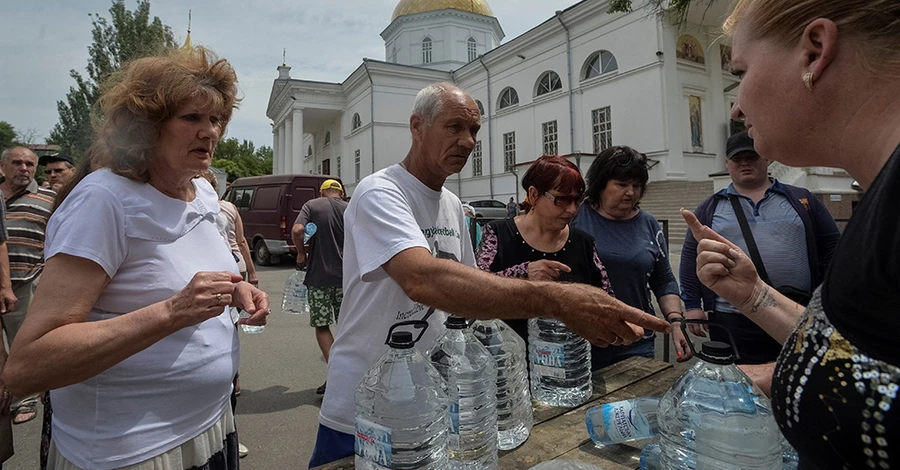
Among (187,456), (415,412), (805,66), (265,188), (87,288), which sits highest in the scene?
(265,188)

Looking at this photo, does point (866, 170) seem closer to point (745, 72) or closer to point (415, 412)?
point (745, 72)

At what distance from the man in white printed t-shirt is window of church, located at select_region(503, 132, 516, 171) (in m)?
25.2

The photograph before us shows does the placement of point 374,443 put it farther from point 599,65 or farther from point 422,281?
point 599,65

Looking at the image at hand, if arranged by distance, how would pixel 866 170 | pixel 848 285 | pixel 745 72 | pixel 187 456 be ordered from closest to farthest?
pixel 848 285, pixel 866 170, pixel 745 72, pixel 187 456

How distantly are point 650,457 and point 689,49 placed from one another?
73.9ft

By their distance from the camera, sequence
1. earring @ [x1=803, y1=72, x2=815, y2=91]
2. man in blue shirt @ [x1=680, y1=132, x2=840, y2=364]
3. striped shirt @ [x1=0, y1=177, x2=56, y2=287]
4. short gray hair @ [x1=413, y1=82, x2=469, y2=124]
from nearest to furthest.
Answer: earring @ [x1=803, y1=72, x2=815, y2=91], short gray hair @ [x1=413, y1=82, x2=469, y2=124], man in blue shirt @ [x1=680, y1=132, x2=840, y2=364], striped shirt @ [x1=0, y1=177, x2=56, y2=287]

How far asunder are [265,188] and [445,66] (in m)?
25.9

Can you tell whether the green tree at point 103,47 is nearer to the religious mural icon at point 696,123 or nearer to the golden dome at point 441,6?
the golden dome at point 441,6

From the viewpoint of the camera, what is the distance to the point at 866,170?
764 millimetres

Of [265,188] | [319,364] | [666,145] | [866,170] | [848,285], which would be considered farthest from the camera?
[666,145]

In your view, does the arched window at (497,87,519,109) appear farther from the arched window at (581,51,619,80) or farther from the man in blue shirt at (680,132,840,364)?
the man in blue shirt at (680,132,840,364)

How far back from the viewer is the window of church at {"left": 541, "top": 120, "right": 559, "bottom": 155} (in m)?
23.9

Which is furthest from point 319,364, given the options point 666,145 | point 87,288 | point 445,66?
point 445,66

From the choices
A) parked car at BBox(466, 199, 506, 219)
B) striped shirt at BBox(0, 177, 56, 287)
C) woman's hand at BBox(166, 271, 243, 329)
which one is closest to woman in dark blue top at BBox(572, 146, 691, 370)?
woman's hand at BBox(166, 271, 243, 329)
